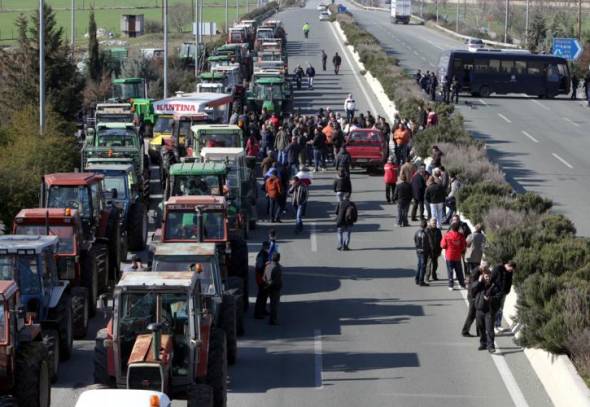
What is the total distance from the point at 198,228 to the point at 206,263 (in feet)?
14.1

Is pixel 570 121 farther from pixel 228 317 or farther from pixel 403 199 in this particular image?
pixel 228 317

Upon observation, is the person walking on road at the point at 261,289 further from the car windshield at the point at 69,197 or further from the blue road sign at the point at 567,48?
the blue road sign at the point at 567,48

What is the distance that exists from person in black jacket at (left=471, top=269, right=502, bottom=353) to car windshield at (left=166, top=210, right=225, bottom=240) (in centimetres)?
486

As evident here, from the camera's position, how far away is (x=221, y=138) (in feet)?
119

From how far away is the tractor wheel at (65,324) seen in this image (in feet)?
63.2

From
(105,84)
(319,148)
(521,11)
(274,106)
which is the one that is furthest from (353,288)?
(521,11)

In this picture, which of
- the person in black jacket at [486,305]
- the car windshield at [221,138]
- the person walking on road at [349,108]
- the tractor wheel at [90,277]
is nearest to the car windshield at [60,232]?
the tractor wheel at [90,277]

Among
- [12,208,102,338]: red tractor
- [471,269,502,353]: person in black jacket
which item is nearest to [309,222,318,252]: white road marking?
[12,208,102,338]: red tractor

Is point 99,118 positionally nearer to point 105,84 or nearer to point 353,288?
point 353,288

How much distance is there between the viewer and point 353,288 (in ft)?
84.7

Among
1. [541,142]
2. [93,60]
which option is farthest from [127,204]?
[93,60]

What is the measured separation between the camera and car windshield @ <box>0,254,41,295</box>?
18.4 m

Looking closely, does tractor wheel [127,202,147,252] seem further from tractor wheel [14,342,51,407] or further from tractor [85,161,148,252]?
tractor wheel [14,342,51,407]

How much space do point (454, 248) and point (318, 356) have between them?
5.39 m
